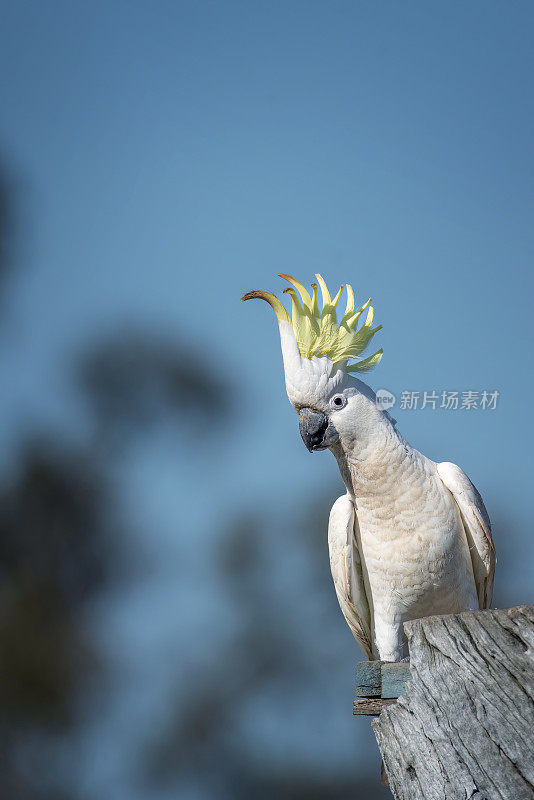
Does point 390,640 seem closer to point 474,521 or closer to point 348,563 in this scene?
point 348,563

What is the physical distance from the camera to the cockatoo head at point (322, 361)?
1.82 meters

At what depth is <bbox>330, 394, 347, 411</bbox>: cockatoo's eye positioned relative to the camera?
1.82 meters

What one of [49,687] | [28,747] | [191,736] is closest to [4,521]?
[49,687]

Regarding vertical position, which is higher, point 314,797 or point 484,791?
point 484,791

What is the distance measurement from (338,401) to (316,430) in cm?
9

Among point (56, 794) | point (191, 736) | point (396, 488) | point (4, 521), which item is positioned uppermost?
point (396, 488)

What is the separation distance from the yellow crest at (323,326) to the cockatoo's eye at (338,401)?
96mm

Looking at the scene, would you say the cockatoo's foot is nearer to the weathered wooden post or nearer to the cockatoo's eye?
the cockatoo's eye

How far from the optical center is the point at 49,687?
536 centimetres

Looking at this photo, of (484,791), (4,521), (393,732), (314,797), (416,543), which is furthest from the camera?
(4,521)

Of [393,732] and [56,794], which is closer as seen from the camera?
[393,732]

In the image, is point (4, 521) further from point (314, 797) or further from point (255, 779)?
point (314, 797)

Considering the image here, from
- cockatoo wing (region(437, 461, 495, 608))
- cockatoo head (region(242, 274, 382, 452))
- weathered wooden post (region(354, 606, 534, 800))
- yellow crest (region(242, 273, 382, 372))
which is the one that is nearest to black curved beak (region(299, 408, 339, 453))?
cockatoo head (region(242, 274, 382, 452))

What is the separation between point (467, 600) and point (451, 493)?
0.26 meters
